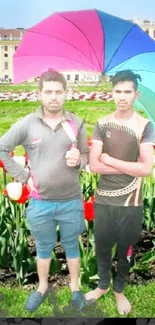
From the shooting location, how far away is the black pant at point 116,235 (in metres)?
2.87

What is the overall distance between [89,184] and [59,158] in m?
0.33

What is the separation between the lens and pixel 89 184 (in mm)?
3078

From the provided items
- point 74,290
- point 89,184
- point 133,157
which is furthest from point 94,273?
point 133,157

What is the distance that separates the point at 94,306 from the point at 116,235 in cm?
36

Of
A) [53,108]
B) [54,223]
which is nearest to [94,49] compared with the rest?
[53,108]

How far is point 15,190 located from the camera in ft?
9.52

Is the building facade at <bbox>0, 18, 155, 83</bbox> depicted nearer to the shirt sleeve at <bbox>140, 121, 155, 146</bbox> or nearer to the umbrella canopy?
the umbrella canopy

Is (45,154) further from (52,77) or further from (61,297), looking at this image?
(61,297)

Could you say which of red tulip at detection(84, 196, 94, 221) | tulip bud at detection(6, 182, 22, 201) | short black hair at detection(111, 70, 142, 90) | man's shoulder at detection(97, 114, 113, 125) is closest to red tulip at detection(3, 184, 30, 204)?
tulip bud at detection(6, 182, 22, 201)

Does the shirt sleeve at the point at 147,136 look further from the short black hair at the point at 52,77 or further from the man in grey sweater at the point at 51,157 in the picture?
the short black hair at the point at 52,77

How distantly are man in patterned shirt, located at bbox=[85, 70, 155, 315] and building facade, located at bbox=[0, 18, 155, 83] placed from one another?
154mm

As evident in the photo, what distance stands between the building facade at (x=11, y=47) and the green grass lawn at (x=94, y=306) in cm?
86

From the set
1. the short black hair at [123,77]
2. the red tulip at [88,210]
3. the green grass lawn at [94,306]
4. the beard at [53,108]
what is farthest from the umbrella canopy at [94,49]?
the green grass lawn at [94,306]

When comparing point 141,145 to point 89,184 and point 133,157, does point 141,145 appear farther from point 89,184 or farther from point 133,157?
point 89,184
